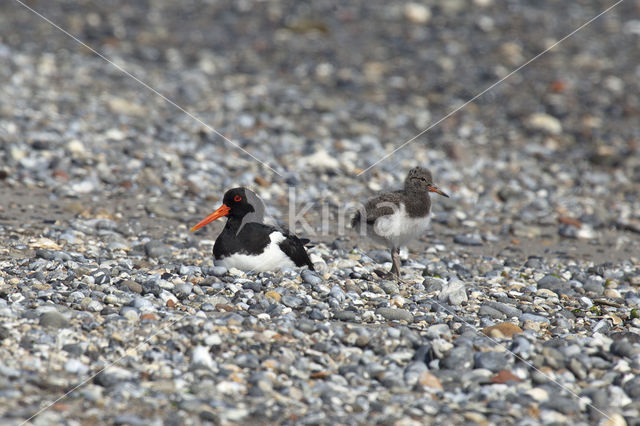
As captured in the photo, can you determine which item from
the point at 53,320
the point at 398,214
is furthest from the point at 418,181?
the point at 53,320

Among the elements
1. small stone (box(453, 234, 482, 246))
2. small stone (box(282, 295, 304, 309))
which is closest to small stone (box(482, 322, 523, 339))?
small stone (box(282, 295, 304, 309))

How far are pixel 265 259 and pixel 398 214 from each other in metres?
1.52

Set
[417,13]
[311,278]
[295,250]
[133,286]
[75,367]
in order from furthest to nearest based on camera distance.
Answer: [417,13] < [295,250] < [311,278] < [133,286] < [75,367]

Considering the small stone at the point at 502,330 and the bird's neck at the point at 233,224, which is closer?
the small stone at the point at 502,330

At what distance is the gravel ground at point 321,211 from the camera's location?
5484 mm

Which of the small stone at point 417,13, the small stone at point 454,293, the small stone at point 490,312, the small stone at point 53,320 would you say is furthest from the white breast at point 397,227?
the small stone at point 417,13

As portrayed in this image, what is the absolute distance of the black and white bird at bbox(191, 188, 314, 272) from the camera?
7375 millimetres

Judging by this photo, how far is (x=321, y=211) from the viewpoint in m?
11.0

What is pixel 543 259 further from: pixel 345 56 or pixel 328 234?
pixel 345 56

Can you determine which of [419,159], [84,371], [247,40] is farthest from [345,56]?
[84,371]

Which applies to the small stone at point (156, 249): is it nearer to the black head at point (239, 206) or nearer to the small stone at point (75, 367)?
the black head at point (239, 206)

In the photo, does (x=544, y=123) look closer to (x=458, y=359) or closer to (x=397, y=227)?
(x=397, y=227)

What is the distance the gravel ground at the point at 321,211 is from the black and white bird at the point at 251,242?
0.24 meters

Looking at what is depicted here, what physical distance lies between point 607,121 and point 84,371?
43.4 ft
